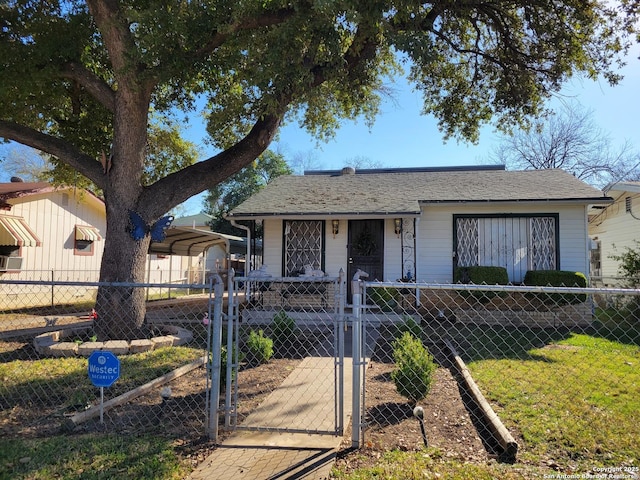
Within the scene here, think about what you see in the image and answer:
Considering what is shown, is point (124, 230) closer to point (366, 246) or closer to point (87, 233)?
point (366, 246)

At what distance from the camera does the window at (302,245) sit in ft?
40.7

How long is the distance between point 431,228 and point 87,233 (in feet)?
46.0

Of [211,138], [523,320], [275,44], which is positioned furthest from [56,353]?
[523,320]

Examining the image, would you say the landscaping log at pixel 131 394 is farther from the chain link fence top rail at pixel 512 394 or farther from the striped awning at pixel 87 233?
the striped awning at pixel 87 233

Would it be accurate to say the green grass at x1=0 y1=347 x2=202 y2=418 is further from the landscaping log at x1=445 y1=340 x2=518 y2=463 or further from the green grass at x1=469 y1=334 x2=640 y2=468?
the green grass at x1=469 y1=334 x2=640 y2=468

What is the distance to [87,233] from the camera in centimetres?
1770

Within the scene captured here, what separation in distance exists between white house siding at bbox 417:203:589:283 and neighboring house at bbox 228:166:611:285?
0.02 metres

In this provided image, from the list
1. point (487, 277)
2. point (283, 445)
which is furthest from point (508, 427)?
point (487, 277)

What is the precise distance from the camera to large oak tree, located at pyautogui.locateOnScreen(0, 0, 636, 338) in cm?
689

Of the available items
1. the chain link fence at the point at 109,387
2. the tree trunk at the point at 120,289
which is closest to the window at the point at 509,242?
the chain link fence at the point at 109,387

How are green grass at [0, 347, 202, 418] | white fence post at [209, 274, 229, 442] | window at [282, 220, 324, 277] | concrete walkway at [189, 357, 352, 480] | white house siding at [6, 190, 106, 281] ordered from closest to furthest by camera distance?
concrete walkway at [189, 357, 352, 480] < white fence post at [209, 274, 229, 442] < green grass at [0, 347, 202, 418] < window at [282, 220, 324, 277] < white house siding at [6, 190, 106, 281]

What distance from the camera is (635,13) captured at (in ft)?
27.8

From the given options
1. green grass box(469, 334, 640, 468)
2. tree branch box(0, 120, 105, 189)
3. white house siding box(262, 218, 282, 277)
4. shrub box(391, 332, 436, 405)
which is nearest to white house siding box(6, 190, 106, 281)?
white house siding box(262, 218, 282, 277)

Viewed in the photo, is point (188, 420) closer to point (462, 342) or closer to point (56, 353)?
point (56, 353)
